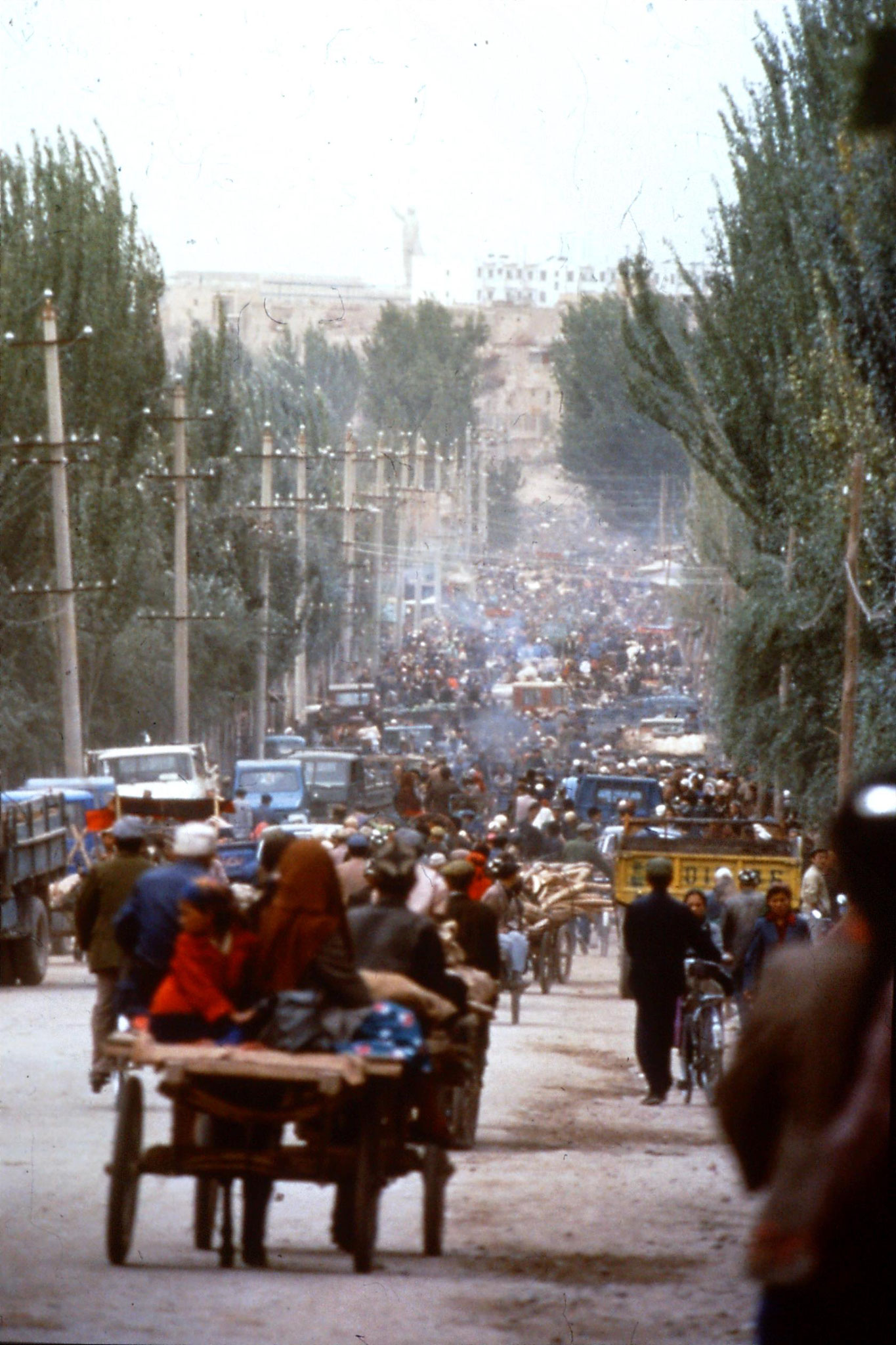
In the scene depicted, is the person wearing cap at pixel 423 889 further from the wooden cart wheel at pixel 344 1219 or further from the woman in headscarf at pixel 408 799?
the woman in headscarf at pixel 408 799

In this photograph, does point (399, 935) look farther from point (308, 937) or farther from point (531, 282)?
point (531, 282)

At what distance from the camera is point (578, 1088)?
12.5 meters

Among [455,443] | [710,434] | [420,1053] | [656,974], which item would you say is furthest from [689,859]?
[455,443]

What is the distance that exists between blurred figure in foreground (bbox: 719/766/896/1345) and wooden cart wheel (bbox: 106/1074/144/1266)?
3.89 metres

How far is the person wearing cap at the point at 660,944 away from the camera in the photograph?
11.2m

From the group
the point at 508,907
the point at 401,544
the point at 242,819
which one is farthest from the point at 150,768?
the point at 401,544

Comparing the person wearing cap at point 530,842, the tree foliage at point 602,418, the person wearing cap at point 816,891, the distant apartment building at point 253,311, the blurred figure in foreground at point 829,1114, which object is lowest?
the person wearing cap at point 530,842

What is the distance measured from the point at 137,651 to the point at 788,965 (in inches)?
1283

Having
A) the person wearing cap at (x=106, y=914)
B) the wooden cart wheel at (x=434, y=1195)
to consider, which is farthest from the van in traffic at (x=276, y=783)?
the wooden cart wheel at (x=434, y=1195)

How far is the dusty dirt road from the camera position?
636 centimetres

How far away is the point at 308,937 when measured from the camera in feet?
21.0

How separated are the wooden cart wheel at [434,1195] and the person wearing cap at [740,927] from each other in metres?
3.75

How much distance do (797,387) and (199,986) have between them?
18.8 meters

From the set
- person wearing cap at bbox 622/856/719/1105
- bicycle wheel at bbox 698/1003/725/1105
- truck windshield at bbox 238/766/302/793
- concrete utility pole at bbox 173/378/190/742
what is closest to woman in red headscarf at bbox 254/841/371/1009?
person wearing cap at bbox 622/856/719/1105
